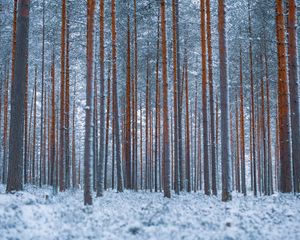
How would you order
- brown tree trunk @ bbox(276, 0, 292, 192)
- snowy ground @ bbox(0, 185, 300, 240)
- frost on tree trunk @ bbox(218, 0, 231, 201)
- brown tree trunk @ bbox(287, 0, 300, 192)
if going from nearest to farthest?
snowy ground @ bbox(0, 185, 300, 240) < frost on tree trunk @ bbox(218, 0, 231, 201) < brown tree trunk @ bbox(276, 0, 292, 192) < brown tree trunk @ bbox(287, 0, 300, 192)

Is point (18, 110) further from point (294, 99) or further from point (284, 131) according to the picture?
point (294, 99)

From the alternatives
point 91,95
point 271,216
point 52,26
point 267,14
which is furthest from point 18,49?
point 267,14

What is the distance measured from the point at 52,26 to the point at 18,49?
1169 cm

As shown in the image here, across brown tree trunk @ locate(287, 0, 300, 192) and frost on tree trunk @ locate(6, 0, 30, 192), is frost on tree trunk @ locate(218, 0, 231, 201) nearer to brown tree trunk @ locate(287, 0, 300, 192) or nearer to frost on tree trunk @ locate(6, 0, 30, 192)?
brown tree trunk @ locate(287, 0, 300, 192)

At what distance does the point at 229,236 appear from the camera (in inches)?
200

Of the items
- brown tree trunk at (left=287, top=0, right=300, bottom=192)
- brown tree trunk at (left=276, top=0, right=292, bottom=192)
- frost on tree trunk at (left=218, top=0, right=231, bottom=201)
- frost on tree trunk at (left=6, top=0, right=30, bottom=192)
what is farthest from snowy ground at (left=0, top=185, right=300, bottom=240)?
brown tree trunk at (left=287, top=0, right=300, bottom=192)

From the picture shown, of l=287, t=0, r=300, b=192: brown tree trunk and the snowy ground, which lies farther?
l=287, t=0, r=300, b=192: brown tree trunk

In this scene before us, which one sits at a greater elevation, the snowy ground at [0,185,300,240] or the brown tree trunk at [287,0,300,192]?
the brown tree trunk at [287,0,300,192]

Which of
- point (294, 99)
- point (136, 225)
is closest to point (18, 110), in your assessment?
point (136, 225)

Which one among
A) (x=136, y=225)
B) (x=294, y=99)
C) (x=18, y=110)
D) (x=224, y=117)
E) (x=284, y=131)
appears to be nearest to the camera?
(x=136, y=225)

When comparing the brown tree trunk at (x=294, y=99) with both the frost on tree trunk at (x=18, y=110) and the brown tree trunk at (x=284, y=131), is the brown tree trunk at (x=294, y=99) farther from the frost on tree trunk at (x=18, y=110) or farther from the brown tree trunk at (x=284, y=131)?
the frost on tree trunk at (x=18, y=110)

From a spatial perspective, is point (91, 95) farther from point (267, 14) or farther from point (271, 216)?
point (267, 14)

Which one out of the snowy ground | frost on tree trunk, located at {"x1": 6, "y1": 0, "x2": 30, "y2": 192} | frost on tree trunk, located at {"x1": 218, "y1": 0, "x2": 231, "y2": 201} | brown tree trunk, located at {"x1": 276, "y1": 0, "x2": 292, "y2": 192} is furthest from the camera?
brown tree trunk, located at {"x1": 276, "y1": 0, "x2": 292, "y2": 192}

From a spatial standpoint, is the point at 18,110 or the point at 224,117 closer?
the point at 18,110
